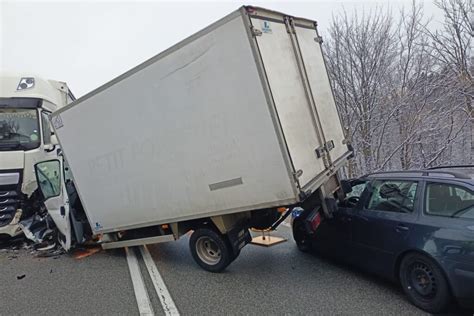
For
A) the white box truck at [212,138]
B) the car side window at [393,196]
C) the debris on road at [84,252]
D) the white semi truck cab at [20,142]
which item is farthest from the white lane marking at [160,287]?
the white semi truck cab at [20,142]

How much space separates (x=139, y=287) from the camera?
17.1ft

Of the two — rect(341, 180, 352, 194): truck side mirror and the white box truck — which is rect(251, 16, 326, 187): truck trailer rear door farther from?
rect(341, 180, 352, 194): truck side mirror

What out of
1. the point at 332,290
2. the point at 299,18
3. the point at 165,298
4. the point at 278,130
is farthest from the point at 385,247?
the point at 299,18

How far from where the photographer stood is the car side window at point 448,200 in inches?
148

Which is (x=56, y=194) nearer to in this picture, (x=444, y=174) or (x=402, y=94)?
(x=444, y=174)

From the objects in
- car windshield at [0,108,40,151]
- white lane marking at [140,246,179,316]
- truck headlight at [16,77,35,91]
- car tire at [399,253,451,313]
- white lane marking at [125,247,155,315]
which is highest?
truck headlight at [16,77,35,91]

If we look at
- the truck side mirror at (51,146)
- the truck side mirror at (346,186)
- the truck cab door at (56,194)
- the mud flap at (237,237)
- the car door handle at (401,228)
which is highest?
the truck side mirror at (51,146)

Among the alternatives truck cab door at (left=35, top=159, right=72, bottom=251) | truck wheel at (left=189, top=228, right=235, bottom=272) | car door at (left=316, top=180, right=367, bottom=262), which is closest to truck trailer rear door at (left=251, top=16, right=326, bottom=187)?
car door at (left=316, top=180, right=367, bottom=262)

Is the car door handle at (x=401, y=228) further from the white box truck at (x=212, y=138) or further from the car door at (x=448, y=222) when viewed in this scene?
the white box truck at (x=212, y=138)

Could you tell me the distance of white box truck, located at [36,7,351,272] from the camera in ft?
14.6

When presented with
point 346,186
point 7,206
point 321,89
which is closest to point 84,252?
point 7,206

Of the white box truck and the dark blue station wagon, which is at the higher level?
the white box truck

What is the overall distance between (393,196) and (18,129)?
764cm

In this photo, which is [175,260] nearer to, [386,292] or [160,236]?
[160,236]
